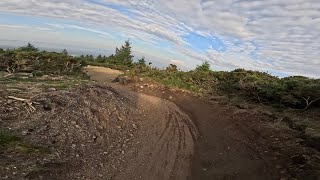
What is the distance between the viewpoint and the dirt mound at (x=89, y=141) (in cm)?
784

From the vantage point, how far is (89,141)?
1002cm

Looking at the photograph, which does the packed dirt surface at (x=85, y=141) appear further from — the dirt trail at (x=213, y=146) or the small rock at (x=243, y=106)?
the small rock at (x=243, y=106)

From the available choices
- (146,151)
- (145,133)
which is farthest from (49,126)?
(145,133)

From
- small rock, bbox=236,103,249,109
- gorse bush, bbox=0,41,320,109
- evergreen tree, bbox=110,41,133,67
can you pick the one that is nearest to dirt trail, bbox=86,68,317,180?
small rock, bbox=236,103,249,109

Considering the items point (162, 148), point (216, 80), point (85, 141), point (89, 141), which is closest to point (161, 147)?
point (162, 148)

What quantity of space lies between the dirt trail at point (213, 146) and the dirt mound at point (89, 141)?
54 mm

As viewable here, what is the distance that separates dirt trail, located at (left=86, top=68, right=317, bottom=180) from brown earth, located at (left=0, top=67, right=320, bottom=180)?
3 cm

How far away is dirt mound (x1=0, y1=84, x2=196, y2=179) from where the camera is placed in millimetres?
7836

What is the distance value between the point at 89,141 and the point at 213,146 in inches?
197

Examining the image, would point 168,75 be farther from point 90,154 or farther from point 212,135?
point 90,154

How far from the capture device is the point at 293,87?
19797 mm

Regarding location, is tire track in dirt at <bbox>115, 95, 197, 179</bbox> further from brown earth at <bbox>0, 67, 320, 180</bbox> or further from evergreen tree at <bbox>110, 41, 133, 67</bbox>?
evergreen tree at <bbox>110, 41, 133, 67</bbox>

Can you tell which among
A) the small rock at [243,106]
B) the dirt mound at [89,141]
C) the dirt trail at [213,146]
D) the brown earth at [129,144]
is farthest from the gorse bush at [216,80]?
the dirt mound at [89,141]

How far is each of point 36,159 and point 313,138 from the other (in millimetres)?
10452
